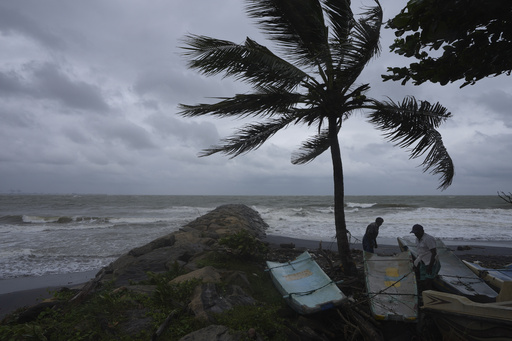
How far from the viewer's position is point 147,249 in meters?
8.83

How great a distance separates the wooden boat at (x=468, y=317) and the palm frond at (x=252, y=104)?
3.79m

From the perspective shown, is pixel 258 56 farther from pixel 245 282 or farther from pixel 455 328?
pixel 455 328

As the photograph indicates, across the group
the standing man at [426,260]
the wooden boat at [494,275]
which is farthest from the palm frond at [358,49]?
the wooden boat at [494,275]

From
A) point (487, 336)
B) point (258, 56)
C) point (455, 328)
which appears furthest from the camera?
point (258, 56)

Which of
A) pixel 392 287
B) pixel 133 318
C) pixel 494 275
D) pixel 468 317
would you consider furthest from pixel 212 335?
pixel 494 275

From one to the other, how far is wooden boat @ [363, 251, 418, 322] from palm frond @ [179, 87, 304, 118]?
3.54m

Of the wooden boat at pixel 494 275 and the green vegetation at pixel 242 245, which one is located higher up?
the green vegetation at pixel 242 245

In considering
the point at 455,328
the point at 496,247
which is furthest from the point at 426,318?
the point at 496,247

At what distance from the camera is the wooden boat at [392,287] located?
434cm

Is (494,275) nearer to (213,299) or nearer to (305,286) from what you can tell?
(305,286)

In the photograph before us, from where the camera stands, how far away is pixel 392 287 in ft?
17.1

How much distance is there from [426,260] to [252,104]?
4.56 meters

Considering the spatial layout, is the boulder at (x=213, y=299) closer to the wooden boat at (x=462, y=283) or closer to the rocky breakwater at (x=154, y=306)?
the rocky breakwater at (x=154, y=306)

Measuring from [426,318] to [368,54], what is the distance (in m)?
4.11
